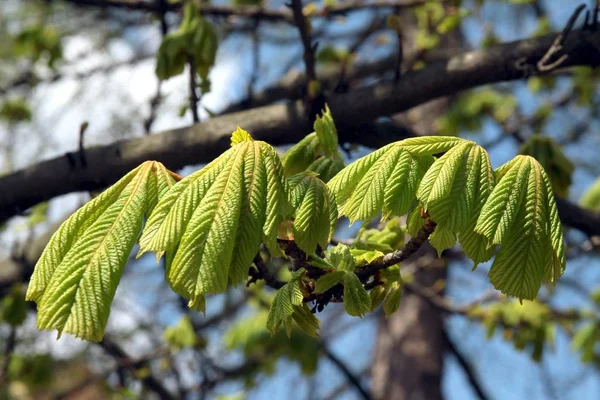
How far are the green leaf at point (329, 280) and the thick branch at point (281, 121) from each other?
3.04ft

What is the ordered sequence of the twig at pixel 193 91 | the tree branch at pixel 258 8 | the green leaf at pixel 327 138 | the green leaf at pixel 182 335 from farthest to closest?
the green leaf at pixel 182 335
the tree branch at pixel 258 8
the twig at pixel 193 91
the green leaf at pixel 327 138

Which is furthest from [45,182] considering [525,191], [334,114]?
[525,191]

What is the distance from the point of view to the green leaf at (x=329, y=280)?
1.13 metres

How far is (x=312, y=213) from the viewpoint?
1.08 meters

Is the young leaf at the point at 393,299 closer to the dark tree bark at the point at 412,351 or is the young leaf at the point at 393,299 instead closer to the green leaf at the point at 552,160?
the green leaf at the point at 552,160

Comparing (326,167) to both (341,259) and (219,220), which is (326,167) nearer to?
(341,259)

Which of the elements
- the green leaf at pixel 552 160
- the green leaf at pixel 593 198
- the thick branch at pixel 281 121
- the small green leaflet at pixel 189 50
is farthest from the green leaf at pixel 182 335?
the green leaf at pixel 593 198

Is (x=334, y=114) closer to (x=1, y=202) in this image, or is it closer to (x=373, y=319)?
(x=1, y=202)

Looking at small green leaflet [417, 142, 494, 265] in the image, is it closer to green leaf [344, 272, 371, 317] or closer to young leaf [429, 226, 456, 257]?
young leaf [429, 226, 456, 257]

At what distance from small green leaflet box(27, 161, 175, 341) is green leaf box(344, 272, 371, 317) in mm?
320

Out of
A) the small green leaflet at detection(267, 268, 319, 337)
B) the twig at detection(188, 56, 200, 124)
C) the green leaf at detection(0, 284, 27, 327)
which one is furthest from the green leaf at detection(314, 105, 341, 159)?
the green leaf at detection(0, 284, 27, 327)

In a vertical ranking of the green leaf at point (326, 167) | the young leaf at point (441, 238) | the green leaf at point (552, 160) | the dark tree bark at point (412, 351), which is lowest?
the dark tree bark at point (412, 351)

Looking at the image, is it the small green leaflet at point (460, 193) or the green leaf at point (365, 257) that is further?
the green leaf at point (365, 257)

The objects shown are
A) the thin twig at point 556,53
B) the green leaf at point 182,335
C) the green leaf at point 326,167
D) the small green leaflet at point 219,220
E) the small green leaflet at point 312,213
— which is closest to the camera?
the small green leaflet at point 219,220
